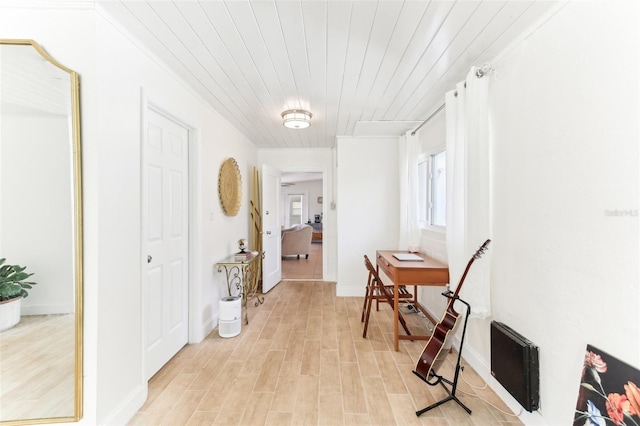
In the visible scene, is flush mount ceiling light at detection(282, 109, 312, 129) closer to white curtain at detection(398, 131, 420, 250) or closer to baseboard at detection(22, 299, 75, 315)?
white curtain at detection(398, 131, 420, 250)

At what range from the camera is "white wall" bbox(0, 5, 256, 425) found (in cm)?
142

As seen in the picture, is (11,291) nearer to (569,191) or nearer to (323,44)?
(323,44)

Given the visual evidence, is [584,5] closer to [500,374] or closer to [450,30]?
[450,30]

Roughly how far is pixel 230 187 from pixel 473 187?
→ 2.71 meters

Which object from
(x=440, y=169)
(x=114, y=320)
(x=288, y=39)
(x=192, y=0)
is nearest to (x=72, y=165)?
(x=114, y=320)

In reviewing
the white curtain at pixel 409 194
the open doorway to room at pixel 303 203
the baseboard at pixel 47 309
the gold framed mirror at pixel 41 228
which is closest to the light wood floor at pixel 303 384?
the gold framed mirror at pixel 41 228

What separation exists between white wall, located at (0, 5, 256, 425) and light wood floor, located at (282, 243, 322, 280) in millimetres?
3592

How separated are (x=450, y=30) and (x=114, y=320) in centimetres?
268

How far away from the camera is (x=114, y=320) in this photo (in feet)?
5.11

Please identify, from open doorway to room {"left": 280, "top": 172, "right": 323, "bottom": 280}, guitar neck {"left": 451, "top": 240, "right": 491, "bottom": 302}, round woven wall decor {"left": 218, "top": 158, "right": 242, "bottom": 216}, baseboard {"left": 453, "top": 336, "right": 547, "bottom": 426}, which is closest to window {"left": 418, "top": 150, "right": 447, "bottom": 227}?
guitar neck {"left": 451, "top": 240, "right": 491, "bottom": 302}

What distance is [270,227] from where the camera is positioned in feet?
14.3

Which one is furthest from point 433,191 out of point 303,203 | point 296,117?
point 303,203

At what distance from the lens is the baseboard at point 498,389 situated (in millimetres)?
1527

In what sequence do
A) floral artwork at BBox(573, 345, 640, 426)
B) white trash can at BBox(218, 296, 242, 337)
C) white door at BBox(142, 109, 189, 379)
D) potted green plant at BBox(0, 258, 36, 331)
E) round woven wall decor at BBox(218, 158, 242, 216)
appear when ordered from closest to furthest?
floral artwork at BBox(573, 345, 640, 426)
potted green plant at BBox(0, 258, 36, 331)
white door at BBox(142, 109, 189, 379)
white trash can at BBox(218, 296, 242, 337)
round woven wall decor at BBox(218, 158, 242, 216)
